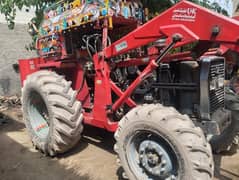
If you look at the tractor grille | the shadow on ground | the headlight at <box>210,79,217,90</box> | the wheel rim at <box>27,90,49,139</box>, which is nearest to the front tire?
the tractor grille

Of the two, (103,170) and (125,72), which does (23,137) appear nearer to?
(103,170)

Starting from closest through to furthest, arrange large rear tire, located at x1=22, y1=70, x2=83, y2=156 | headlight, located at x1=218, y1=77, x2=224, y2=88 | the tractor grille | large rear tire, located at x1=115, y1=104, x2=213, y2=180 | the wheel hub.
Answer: large rear tire, located at x1=115, y1=104, x2=213, y2=180
the wheel hub
the tractor grille
headlight, located at x1=218, y1=77, x2=224, y2=88
large rear tire, located at x1=22, y1=70, x2=83, y2=156

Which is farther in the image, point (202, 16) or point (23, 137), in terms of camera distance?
point (23, 137)

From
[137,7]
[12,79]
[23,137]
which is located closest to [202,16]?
[137,7]

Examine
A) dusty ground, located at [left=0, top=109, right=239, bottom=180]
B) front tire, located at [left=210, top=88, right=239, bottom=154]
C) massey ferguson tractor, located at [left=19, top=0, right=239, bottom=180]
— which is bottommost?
dusty ground, located at [left=0, top=109, right=239, bottom=180]

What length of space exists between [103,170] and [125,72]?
4.56 ft

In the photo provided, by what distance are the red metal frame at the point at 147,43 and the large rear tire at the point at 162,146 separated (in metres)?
0.58

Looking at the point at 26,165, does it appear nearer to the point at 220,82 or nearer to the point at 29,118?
the point at 29,118

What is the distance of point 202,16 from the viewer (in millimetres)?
2312

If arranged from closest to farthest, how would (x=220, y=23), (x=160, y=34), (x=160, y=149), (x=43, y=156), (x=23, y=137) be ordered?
(x=220, y=23) → (x=160, y=149) → (x=160, y=34) → (x=43, y=156) → (x=23, y=137)

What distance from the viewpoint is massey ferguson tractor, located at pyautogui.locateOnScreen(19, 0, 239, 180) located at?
2283mm

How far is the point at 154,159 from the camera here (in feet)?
7.95

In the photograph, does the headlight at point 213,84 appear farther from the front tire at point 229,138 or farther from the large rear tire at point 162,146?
the front tire at point 229,138

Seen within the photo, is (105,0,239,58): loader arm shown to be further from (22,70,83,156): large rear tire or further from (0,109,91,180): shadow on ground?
(0,109,91,180): shadow on ground
